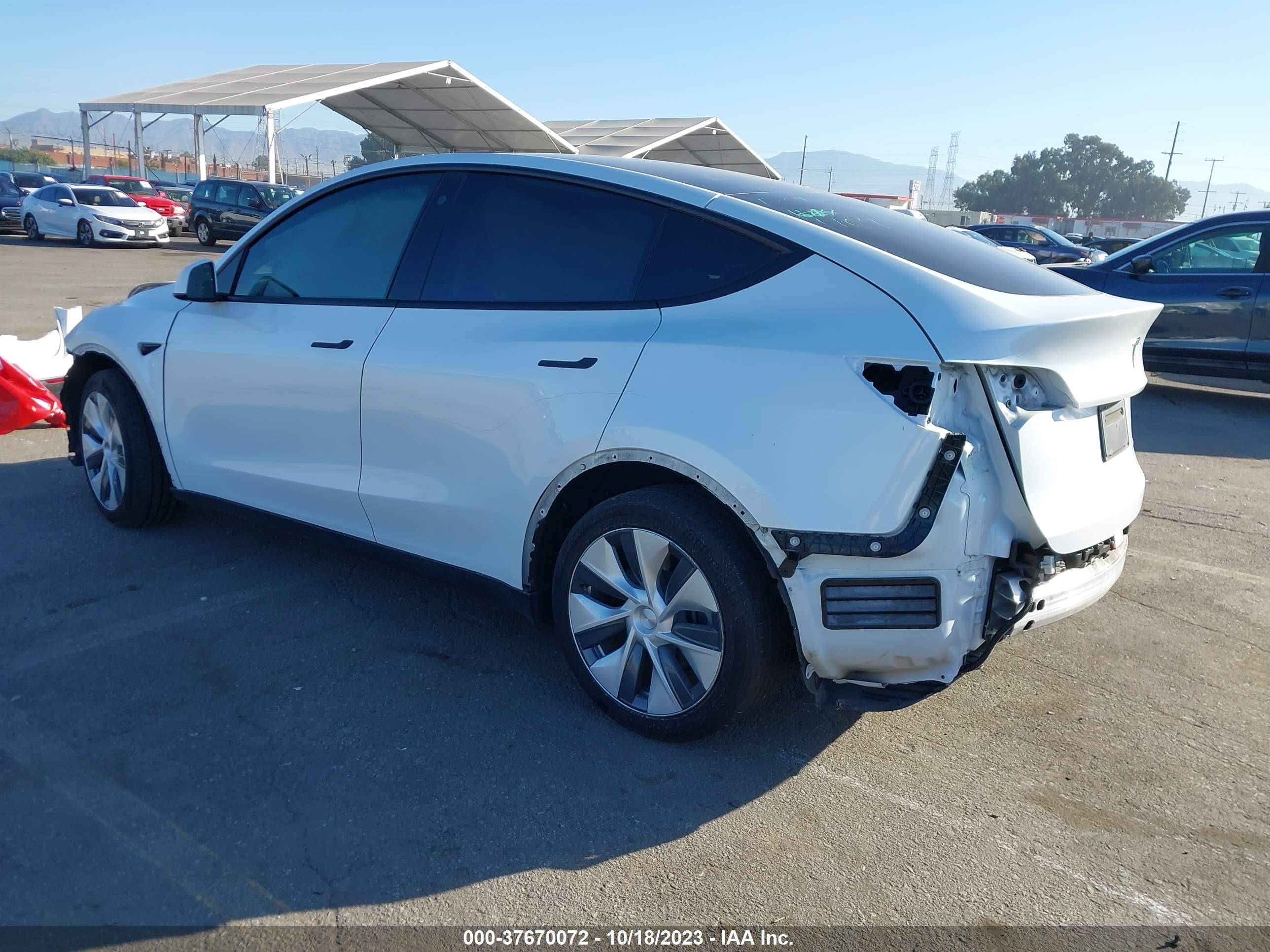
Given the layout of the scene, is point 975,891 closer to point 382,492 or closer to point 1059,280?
point 1059,280

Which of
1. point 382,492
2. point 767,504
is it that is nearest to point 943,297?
point 767,504

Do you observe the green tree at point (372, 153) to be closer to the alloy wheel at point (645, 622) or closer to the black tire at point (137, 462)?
the black tire at point (137, 462)

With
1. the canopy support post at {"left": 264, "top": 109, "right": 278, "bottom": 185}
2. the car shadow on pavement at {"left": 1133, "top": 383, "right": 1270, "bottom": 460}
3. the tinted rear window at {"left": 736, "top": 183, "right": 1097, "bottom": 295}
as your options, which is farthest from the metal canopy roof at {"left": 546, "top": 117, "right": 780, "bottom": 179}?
the tinted rear window at {"left": 736, "top": 183, "right": 1097, "bottom": 295}

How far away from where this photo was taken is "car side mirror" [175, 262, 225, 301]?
14.7 ft

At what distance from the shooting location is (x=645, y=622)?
328 cm

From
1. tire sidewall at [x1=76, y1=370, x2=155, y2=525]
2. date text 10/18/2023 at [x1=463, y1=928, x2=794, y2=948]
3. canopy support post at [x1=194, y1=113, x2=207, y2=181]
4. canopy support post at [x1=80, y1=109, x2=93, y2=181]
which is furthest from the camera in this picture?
canopy support post at [x1=80, y1=109, x2=93, y2=181]

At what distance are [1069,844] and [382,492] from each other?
256cm

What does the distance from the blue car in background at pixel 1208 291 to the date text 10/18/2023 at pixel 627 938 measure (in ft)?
28.0

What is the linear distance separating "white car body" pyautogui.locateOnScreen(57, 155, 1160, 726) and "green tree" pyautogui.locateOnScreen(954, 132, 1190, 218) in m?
119

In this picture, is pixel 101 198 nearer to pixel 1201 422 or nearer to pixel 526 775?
pixel 1201 422

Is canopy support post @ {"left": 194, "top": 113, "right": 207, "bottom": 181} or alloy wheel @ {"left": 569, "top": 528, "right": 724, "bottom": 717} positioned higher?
canopy support post @ {"left": 194, "top": 113, "right": 207, "bottom": 181}

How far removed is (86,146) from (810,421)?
43.4m

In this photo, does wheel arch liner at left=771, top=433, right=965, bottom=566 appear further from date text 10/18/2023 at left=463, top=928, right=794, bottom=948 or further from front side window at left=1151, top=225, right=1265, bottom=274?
front side window at left=1151, top=225, right=1265, bottom=274

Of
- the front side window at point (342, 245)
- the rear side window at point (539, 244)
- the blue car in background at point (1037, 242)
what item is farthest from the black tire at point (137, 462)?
the blue car in background at point (1037, 242)
